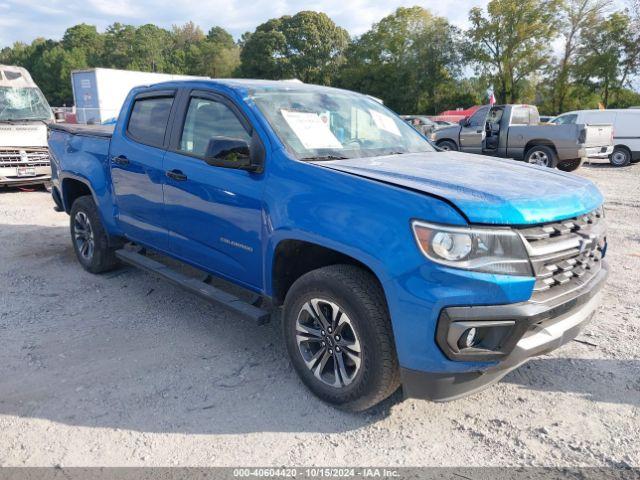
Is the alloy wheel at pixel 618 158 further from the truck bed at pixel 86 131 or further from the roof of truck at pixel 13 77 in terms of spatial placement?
the roof of truck at pixel 13 77

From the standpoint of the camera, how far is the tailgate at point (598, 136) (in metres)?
13.1

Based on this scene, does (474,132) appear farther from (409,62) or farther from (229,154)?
(409,62)

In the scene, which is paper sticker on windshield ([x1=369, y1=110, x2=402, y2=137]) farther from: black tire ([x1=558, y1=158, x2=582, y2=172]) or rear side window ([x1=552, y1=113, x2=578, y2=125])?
rear side window ([x1=552, y1=113, x2=578, y2=125])

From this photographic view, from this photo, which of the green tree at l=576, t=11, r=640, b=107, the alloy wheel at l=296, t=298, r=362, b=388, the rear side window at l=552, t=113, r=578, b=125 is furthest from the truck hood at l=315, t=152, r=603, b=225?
→ the green tree at l=576, t=11, r=640, b=107

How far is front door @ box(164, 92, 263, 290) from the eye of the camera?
328 cm

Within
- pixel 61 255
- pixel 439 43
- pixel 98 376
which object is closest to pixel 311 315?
pixel 98 376

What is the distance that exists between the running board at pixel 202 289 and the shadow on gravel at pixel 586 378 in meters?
1.70

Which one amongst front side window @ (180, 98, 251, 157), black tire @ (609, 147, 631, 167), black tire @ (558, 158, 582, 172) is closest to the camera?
front side window @ (180, 98, 251, 157)

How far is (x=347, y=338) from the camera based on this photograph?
2.86 meters

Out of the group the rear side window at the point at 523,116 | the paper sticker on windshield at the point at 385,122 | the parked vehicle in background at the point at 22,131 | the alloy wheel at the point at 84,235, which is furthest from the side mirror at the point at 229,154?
the rear side window at the point at 523,116

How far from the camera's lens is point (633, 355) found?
11.8 feet

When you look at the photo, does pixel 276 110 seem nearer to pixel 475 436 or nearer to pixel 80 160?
pixel 475 436

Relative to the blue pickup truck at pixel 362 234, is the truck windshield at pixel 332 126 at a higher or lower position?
higher

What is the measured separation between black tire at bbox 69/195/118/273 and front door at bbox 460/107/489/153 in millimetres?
11777
